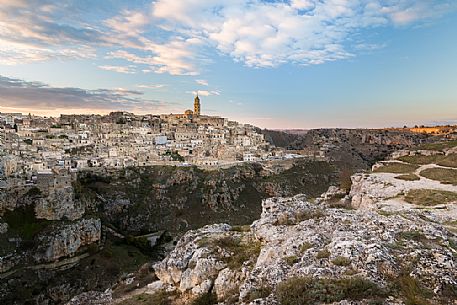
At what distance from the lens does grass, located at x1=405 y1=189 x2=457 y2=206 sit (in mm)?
20641

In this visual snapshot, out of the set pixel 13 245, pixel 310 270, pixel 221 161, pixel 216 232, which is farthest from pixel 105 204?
pixel 310 270

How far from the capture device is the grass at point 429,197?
20.6 m

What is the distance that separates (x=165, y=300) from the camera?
14.2 meters

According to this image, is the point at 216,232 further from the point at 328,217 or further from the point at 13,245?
the point at 13,245

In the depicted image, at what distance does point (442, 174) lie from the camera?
27844 millimetres

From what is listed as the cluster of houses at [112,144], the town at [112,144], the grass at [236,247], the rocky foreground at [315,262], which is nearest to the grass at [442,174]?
the rocky foreground at [315,262]

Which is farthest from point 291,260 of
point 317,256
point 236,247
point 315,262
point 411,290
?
point 236,247

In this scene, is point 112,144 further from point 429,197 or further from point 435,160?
point 429,197

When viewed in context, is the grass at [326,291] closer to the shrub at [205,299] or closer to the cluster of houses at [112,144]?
the shrub at [205,299]

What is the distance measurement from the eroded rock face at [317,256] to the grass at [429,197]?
25.0ft

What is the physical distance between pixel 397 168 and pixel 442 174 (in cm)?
547

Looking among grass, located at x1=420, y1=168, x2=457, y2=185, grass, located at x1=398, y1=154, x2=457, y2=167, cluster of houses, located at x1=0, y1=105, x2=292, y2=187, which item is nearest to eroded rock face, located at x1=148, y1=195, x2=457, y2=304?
grass, located at x1=420, y1=168, x2=457, y2=185

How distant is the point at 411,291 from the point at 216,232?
10.8 m

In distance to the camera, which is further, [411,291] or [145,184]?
[145,184]
